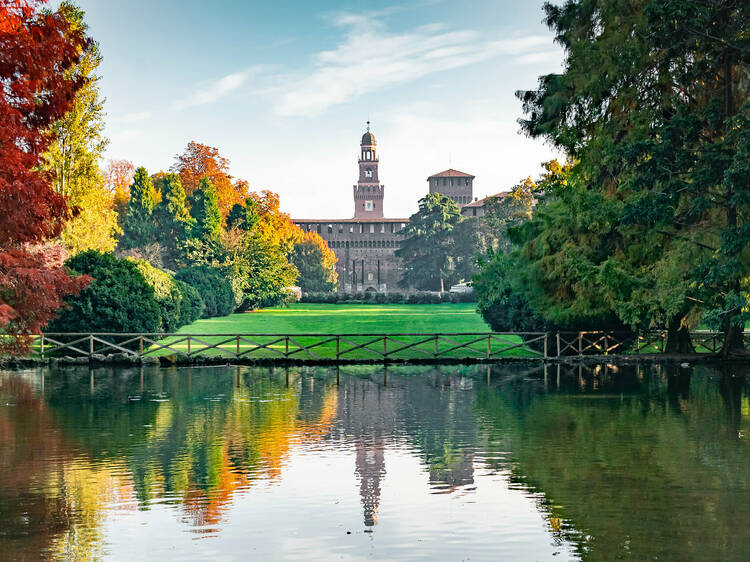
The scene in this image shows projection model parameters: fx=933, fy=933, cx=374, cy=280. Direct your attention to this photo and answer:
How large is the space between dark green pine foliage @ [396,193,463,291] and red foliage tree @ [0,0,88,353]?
97582 mm

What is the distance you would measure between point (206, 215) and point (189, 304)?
21.8m

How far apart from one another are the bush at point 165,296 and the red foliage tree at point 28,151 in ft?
79.3

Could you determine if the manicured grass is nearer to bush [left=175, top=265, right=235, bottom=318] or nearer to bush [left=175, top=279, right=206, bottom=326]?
bush [left=175, top=279, right=206, bottom=326]

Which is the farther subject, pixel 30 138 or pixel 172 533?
pixel 30 138

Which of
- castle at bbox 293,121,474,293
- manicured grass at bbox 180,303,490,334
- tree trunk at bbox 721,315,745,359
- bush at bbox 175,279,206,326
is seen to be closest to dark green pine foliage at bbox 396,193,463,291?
castle at bbox 293,121,474,293

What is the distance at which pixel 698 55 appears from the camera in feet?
87.5

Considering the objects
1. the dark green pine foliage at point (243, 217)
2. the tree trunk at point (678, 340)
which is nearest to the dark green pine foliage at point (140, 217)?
the dark green pine foliage at point (243, 217)

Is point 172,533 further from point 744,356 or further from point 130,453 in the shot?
point 744,356

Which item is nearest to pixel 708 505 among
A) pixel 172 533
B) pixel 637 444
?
pixel 637 444

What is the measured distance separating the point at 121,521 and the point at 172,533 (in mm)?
746

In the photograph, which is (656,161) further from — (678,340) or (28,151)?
(28,151)

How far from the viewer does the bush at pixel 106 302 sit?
104 feet

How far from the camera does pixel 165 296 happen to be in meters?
43.1

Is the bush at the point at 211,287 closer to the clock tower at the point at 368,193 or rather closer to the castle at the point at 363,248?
the castle at the point at 363,248
